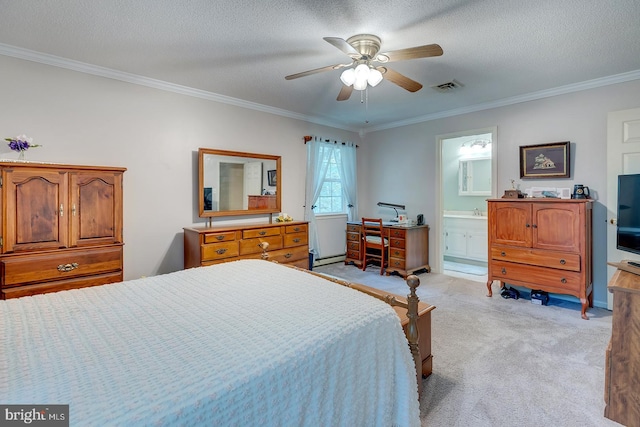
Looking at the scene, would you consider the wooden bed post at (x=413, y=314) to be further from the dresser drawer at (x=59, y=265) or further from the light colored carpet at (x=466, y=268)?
the light colored carpet at (x=466, y=268)

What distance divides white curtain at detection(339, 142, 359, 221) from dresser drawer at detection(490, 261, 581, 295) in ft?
8.42

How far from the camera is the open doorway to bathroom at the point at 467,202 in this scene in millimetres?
5375

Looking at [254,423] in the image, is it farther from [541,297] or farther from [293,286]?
[541,297]

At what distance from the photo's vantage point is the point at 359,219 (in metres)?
5.85

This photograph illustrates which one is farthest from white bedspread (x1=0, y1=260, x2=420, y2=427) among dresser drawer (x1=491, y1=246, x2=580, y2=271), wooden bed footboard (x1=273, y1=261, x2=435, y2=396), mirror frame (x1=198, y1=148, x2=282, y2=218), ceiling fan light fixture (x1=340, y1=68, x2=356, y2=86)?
dresser drawer (x1=491, y1=246, x2=580, y2=271)

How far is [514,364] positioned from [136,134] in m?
4.10

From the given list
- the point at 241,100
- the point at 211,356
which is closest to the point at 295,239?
the point at 241,100

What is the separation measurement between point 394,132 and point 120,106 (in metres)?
4.05

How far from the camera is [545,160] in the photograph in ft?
12.4

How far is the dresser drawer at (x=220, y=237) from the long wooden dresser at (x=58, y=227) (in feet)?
2.69

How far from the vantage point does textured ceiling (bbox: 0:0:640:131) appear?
2.10m

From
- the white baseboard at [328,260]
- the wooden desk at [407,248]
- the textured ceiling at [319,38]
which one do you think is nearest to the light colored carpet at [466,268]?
the wooden desk at [407,248]

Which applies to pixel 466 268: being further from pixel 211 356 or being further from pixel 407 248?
pixel 211 356

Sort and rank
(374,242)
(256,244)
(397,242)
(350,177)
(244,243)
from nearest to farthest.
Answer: (244,243)
(256,244)
(397,242)
(374,242)
(350,177)
